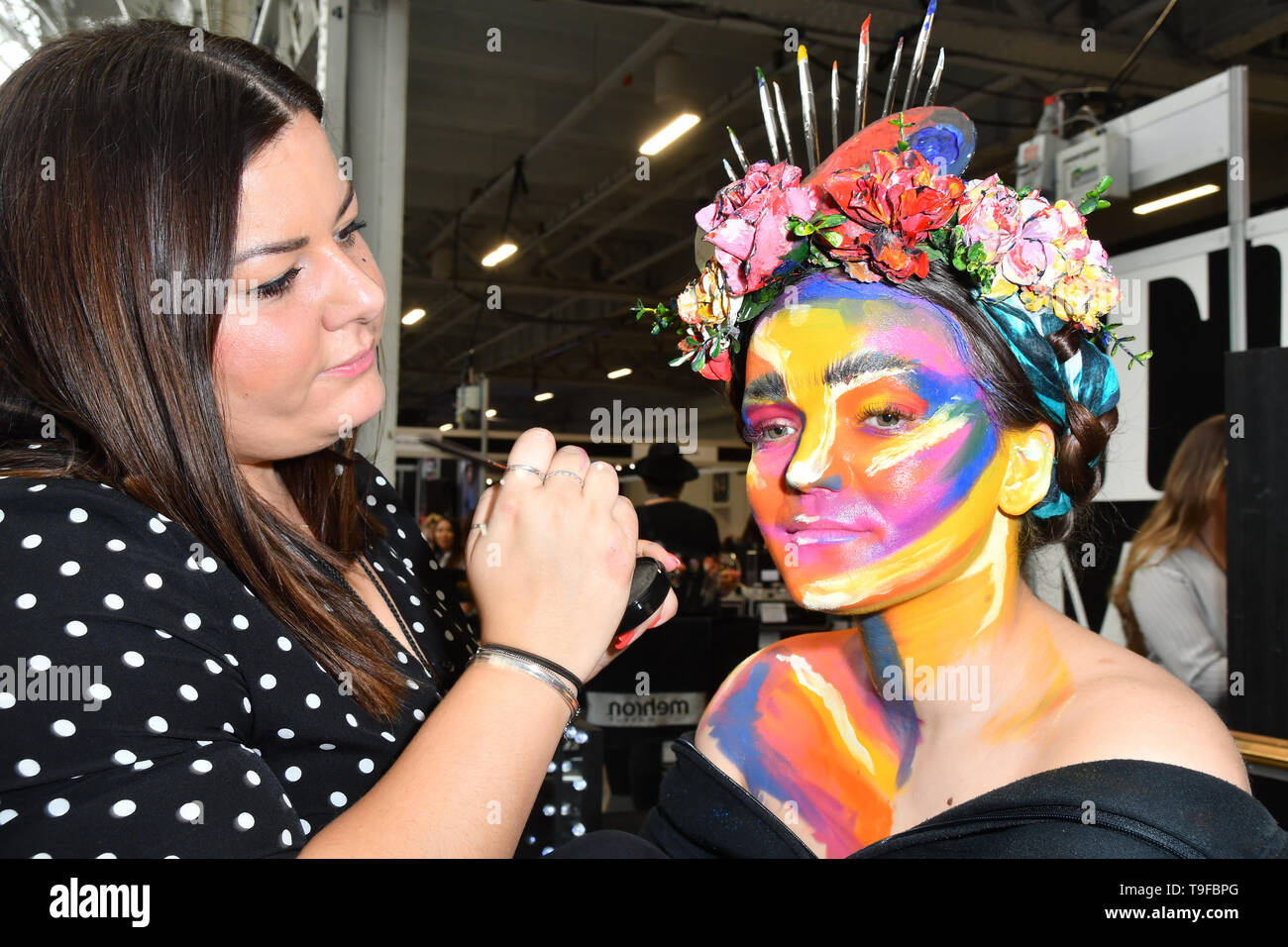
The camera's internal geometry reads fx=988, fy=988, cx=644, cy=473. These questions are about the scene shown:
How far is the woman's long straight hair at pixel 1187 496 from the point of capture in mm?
2592

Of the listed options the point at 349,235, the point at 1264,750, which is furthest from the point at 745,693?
the point at 1264,750

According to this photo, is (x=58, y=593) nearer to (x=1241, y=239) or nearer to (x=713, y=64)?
(x=1241, y=239)

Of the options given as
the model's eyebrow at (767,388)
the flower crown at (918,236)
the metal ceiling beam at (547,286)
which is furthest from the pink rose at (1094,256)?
the metal ceiling beam at (547,286)

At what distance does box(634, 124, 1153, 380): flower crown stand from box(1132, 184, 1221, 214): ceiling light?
1.94 meters

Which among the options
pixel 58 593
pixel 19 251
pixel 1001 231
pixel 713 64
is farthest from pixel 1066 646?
pixel 713 64

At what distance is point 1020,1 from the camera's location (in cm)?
445

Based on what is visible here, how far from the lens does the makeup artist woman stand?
662 millimetres

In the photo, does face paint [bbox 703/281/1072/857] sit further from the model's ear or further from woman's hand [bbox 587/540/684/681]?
woman's hand [bbox 587/540/684/681]

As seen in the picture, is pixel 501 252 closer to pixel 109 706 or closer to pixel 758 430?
pixel 758 430

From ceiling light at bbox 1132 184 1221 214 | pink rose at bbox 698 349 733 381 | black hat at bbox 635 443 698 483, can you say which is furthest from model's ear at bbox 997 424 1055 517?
black hat at bbox 635 443 698 483

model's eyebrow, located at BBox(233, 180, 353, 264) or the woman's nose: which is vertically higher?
model's eyebrow, located at BBox(233, 180, 353, 264)

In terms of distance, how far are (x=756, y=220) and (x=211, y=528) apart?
0.70 m

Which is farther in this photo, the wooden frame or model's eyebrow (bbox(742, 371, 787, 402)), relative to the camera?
the wooden frame

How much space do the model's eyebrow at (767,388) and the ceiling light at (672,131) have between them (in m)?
4.30
